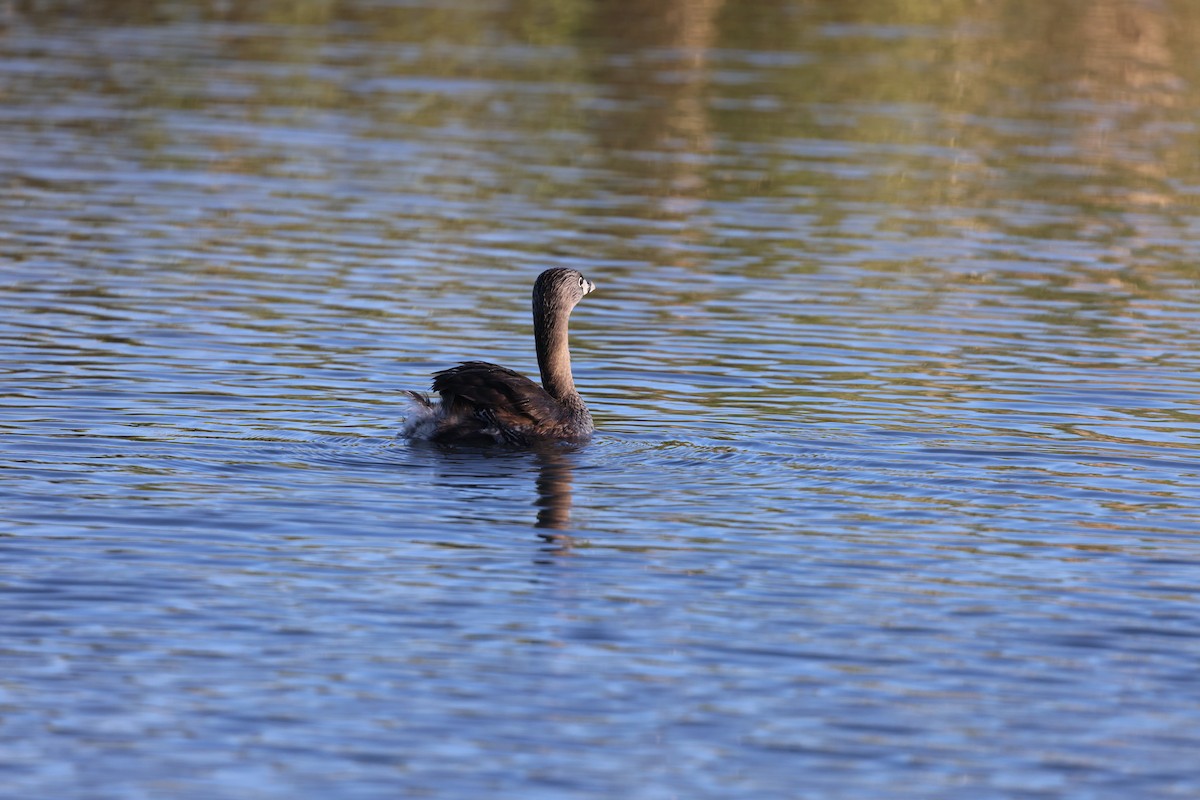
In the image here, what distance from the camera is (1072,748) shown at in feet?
31.5

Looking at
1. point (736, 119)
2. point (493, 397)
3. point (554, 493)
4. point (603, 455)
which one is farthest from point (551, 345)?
point (736, 119)

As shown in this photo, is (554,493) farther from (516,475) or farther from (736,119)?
(736,119)

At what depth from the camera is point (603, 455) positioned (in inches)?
616

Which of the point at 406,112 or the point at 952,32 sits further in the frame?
the point at 952,32

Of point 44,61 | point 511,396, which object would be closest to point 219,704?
point 511,396

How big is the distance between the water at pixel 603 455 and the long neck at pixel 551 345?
60 centimetres

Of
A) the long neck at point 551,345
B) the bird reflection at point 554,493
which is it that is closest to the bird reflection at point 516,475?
the bird reflection at point 554,493

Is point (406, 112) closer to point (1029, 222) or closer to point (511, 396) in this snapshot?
point (1029, 222)

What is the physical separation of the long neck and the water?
60 cm

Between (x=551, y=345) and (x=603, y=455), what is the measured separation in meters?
1.48

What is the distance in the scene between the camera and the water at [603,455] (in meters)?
9.66

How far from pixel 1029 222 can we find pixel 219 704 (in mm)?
21633

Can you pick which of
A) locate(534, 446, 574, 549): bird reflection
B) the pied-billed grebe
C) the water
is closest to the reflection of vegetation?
the water

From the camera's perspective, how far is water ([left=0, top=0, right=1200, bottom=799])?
9.66 meters
